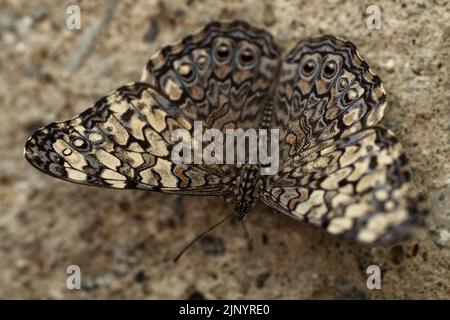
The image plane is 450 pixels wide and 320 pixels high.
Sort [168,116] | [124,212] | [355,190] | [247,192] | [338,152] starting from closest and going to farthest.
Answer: [355,190], [338,152], [247,192], [168,116], [124,212]

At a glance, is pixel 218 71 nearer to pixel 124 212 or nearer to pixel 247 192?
pixel 247 192

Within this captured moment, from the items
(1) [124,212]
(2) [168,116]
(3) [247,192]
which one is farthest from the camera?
(1) [124,212]

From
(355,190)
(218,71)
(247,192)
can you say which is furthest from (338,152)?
(218,71)

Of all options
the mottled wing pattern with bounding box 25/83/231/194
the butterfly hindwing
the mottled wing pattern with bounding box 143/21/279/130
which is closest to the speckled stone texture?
the mottled wing pattern with bounding box 143/21/279/130

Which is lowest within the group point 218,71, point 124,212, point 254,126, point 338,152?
point 124,212

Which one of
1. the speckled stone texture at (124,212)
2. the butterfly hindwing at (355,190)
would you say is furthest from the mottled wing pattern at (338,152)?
the speckled stone texture at (124,212)

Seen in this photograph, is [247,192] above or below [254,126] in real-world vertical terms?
below

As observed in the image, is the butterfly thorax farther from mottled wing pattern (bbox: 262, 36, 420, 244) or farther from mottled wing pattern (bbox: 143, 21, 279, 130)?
mottled wing pattern (bbox: 143, 21, 279, 130)
